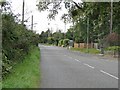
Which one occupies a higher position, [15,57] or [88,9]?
[88,9]

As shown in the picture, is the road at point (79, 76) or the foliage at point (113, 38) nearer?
the road at point (79, 76)

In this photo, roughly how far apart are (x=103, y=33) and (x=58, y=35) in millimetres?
87249

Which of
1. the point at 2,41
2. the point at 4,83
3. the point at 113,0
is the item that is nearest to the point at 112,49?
the point at 113,0

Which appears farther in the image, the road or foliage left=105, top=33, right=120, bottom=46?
foliage left=105, top=33, right=120, bottom=46

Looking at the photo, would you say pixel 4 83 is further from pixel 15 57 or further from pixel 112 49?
pixel 112 49

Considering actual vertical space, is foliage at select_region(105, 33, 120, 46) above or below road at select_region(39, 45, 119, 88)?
above

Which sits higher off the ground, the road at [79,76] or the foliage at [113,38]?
the foliage at [113,38]

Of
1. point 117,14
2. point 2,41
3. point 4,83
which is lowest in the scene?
point 4,83

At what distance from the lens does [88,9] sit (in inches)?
2056

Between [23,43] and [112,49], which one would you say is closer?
[23,43]

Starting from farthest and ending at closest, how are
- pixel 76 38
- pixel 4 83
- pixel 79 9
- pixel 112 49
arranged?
1. pixel 76 38
2. pixel 79 9
3. pixel 112 49
4. pixel 4 83

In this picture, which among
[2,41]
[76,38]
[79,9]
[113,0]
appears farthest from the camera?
[76,38]

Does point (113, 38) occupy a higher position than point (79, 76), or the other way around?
point (113, 38)

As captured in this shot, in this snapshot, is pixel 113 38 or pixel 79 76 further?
pixel 113 38
